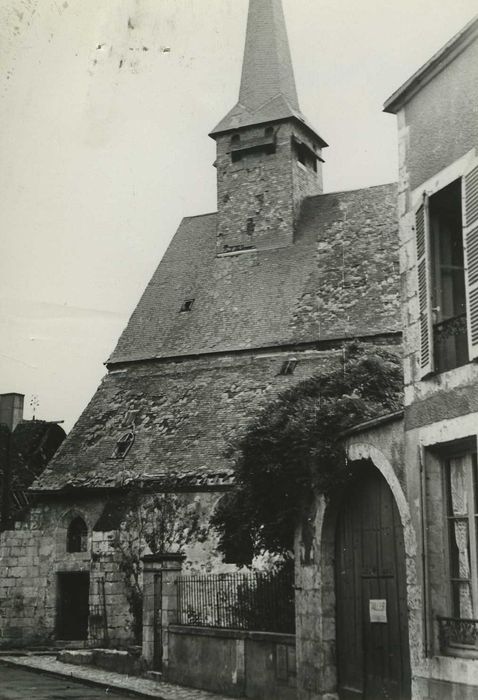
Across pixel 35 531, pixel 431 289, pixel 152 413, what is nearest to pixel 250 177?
pixel 152 413

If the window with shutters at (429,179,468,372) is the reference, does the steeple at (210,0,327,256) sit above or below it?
above

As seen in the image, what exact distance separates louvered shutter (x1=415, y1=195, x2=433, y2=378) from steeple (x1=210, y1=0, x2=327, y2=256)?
19493 millimetres

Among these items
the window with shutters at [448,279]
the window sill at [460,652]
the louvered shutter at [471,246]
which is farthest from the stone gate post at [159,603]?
the louvered shutter at [471,246]

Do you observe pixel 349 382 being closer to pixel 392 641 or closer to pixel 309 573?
pixel 309 573

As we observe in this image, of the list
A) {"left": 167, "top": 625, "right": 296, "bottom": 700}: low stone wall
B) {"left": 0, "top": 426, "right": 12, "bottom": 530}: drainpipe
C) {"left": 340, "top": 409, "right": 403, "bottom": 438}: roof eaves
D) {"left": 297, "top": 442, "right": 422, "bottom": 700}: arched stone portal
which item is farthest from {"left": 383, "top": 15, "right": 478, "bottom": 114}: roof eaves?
{"left": 0, "top": 426, "right": 12, "bottom": 530}: drainpipe

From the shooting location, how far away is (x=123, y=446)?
25.5 meters

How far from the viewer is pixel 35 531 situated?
25641 millimetres

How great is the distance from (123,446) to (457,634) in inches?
705

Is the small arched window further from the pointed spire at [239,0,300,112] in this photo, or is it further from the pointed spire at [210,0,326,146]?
the pointed spire at [239,0,300,112]

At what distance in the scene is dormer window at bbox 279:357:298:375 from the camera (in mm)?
25141

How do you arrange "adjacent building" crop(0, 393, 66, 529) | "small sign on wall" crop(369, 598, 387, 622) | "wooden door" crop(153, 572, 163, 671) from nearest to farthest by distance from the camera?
"small sign on wall" crop(369, 598, 387, 622) < "wooden door" crop(153, 572, 163, 671) < "adjacent building" crop(0, 393, 66, 529)

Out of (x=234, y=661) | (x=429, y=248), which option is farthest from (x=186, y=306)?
(x=429, y=248)

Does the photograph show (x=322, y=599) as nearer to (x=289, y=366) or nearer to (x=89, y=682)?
(x=89, y=682)

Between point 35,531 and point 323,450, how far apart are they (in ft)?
53.6
